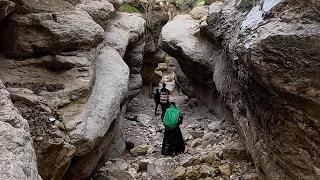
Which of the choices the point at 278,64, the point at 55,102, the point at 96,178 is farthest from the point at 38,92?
the point at 278,64

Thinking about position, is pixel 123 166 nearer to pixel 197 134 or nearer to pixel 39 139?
pixel 197 134

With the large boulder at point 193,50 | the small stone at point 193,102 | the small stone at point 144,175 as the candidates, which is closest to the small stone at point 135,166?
the small stone at point 144,175

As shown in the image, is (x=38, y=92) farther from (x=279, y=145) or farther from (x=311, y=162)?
(x=311, y=162)

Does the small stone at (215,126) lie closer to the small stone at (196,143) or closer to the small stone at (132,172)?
the small stone at (196,143)

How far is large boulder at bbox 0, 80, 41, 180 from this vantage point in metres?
3.08

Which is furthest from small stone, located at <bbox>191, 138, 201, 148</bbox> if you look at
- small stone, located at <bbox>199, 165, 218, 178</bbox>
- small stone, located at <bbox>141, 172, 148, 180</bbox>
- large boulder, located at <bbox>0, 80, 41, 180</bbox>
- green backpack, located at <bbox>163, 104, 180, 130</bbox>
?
large boulder, located at <bbox>0, 80, 41, 180</bbox>

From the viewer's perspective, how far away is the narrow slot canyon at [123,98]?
5441 mm

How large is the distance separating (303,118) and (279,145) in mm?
866

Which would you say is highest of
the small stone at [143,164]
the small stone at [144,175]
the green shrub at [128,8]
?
the green shrub at [128,8]

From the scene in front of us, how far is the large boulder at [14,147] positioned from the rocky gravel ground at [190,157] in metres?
4.95

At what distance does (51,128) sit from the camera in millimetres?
6008

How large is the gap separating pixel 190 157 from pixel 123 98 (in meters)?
2.28

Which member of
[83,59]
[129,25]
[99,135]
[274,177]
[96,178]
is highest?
[129,25]

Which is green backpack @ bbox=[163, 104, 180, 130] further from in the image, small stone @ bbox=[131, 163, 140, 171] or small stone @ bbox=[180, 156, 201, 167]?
small stone @ bbox=[131, 163, 140, 171]
